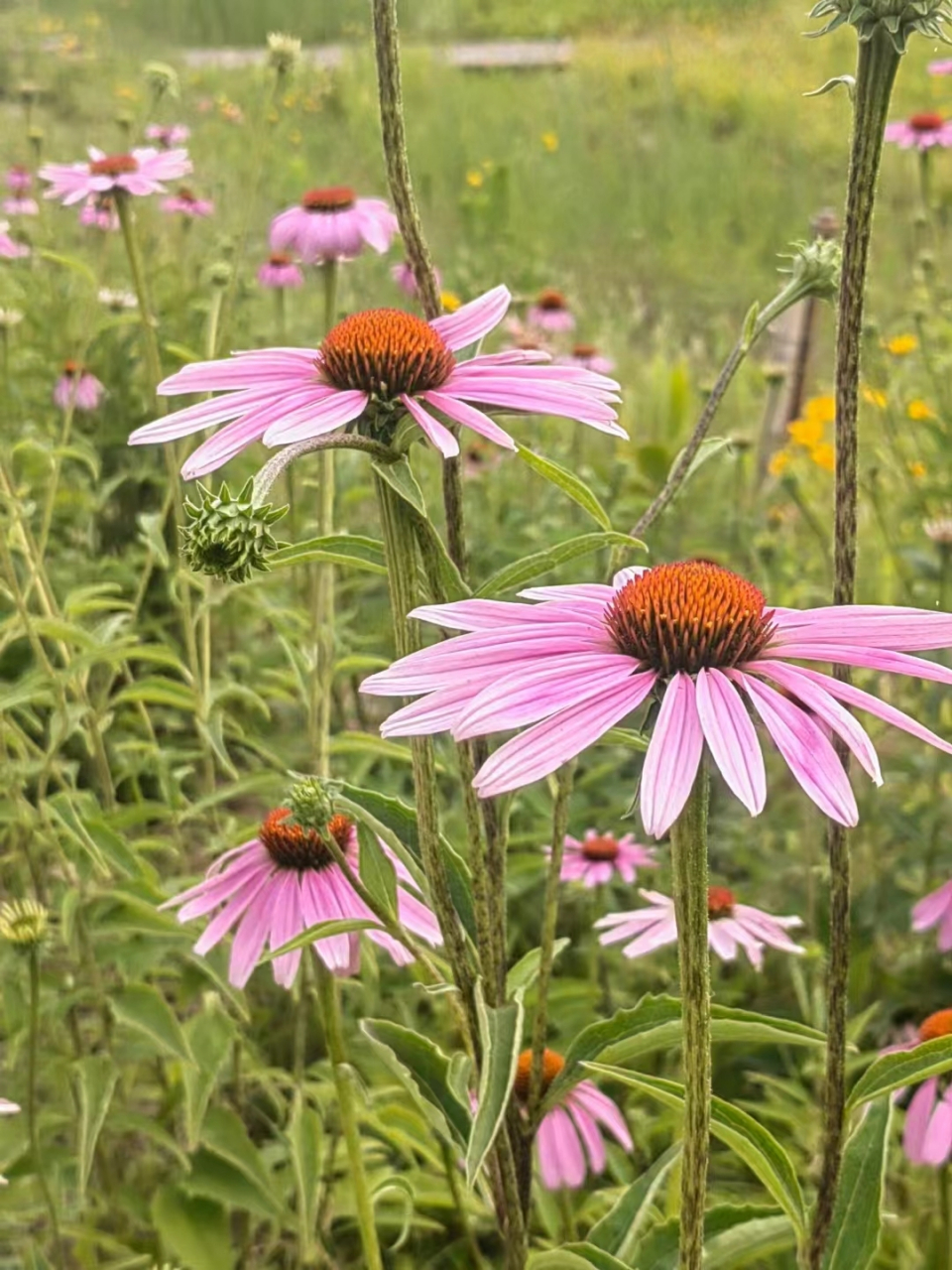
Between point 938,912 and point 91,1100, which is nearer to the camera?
point 91,1100

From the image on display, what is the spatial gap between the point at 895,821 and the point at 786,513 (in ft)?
3.86

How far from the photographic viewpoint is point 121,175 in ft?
4.68

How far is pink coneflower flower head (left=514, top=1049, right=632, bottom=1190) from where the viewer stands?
1060 mm

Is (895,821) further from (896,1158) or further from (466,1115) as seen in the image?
(466,1115)

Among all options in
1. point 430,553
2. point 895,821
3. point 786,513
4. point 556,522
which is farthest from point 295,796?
point 786,513

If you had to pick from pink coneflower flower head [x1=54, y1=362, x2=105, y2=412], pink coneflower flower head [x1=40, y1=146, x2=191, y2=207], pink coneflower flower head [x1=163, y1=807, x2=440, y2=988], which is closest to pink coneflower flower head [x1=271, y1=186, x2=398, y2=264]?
pink coneflower flower head [x1=40, y1=146, x2=191, y2=207]

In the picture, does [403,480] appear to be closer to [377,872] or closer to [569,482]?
[569,482]

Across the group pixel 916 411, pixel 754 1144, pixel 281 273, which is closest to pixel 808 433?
pixel 916 411

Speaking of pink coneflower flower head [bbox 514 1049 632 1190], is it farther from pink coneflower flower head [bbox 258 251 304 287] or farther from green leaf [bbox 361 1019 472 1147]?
pink coneflower flower head [bbox 258 251 304 287]

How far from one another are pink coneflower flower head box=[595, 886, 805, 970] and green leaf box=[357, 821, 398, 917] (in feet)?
1.19

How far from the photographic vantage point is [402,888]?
88 cm

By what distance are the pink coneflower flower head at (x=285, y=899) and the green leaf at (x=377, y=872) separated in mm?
185

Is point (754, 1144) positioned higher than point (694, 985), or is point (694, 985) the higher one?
point (694, 985)

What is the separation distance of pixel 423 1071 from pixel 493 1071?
0.14m
